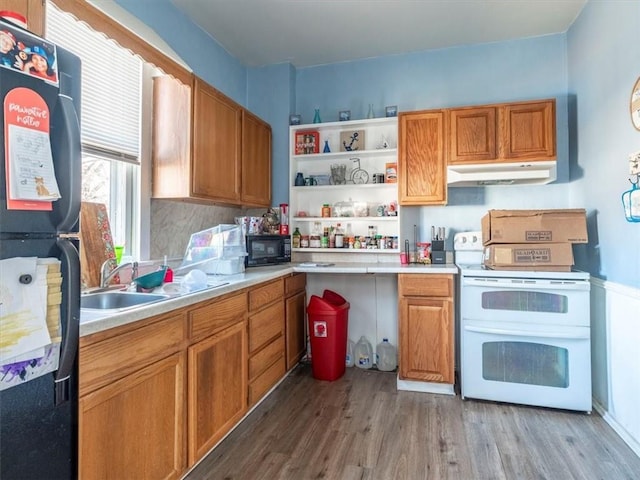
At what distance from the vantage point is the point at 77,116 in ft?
3.44

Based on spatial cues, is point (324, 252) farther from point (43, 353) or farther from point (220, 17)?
point (43, 353)

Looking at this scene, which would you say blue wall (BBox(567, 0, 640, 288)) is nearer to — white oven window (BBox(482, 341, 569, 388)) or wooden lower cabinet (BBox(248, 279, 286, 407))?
white oven window (BBox(482, 341, 569, 388))

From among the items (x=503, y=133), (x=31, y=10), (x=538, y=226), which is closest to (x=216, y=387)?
(x=31, y=10)

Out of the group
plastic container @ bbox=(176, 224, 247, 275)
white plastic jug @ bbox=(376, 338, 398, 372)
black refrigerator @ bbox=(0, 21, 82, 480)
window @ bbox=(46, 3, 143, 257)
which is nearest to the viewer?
black refrigerator @ bbox=(0, 21, 82, 480)

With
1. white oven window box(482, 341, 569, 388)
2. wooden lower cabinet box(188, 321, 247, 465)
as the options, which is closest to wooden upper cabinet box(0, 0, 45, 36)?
wooden lower cabinet box(188, 321, 247, 465)

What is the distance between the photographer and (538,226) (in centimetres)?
246

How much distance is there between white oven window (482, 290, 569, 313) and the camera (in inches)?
94.4

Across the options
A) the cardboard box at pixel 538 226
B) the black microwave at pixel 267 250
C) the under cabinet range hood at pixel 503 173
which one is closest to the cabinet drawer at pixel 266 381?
the black microwave at pixel 267 250

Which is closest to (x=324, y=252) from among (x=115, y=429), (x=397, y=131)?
(x=397, y=131)

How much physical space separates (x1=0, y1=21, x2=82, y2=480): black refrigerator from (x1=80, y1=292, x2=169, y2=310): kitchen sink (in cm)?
71

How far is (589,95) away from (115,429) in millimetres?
3442

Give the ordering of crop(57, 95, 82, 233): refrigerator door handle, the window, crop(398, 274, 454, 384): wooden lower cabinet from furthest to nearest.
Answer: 1. crop(398, 274, 454, 384): wooden lower cabinet
2. the window
3. crop(57, 95, 82, 233): refrigerator door handle

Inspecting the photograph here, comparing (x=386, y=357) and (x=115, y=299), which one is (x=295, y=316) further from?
(x=115, y=299)

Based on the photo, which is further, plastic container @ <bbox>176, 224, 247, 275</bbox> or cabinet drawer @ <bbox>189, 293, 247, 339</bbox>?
plastic container @ <bbox>176, 224, 247, 275</bbox>
